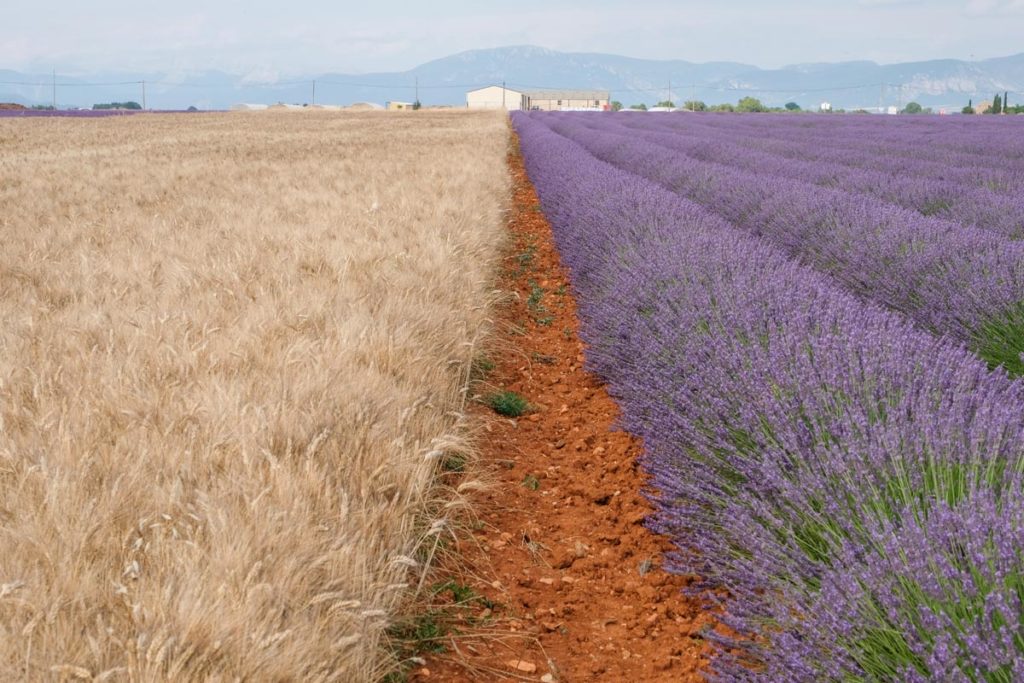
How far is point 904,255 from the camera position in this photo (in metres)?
4.83

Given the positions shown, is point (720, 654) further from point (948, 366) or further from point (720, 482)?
point (948, 366)

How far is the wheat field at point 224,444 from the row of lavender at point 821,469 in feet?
2.38

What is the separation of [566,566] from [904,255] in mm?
3185

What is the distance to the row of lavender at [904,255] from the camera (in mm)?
3902

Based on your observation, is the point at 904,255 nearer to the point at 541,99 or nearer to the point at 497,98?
the point at 541,99

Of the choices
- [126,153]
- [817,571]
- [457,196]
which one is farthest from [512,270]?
[126,153]

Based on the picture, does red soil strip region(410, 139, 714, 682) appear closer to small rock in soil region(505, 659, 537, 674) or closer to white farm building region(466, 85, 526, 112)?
small rock in soil region(505, 659, 537, 674)

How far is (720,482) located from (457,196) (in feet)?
19.4

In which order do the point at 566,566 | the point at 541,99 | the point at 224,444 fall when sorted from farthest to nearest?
the point at 541,99, the point at 566,566, the point at 224,444

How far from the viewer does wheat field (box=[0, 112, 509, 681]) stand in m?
1.47

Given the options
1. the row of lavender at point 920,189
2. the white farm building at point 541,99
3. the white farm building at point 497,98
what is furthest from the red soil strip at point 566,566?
the white farm building at point 541,99

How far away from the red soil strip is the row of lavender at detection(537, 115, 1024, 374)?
1.68 metres

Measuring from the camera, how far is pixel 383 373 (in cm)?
304

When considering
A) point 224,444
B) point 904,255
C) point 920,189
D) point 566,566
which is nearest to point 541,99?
point 920,189
